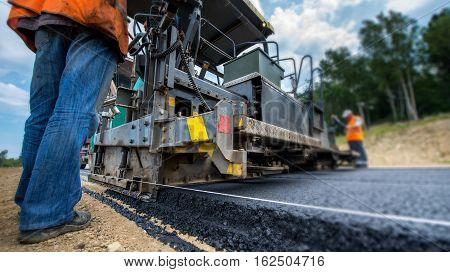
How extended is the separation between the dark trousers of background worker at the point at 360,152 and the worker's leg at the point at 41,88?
1.25 m

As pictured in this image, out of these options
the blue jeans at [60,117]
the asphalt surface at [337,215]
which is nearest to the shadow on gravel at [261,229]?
the asphalt surface at [337,215]

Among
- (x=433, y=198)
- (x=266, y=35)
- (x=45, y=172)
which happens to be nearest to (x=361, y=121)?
(x=433, y=198)

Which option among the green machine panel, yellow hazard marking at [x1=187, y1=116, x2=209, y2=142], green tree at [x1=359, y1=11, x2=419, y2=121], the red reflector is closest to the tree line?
green tree at [x1=359, y1=11, x2=419, y2=121]

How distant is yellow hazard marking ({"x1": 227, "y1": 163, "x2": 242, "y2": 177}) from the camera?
3.45 feet

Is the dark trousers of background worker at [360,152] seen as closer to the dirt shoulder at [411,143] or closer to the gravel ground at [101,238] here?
the dirt shoulder at [411,143]

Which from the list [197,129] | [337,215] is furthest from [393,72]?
[197,129]

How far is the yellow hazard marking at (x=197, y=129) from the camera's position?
1087 mm

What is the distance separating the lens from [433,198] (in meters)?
0.30

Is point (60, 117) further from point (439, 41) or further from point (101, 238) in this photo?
point (439, 41)

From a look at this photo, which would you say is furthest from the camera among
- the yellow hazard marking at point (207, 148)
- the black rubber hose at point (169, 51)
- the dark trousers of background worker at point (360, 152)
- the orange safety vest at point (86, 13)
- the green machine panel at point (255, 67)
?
the green machine panel at point (255, 67)

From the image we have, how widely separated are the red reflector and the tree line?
0.49 meters

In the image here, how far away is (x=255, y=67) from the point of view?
195 cm

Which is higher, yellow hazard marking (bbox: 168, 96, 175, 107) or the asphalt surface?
yellow hazard marking (bbox: 168, 96, 175, 107)

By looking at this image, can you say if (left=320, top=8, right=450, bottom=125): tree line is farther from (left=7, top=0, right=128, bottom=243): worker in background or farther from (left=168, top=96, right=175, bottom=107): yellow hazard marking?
(left=168, top=96, right=175, bottom=107): yellow hazard marking
